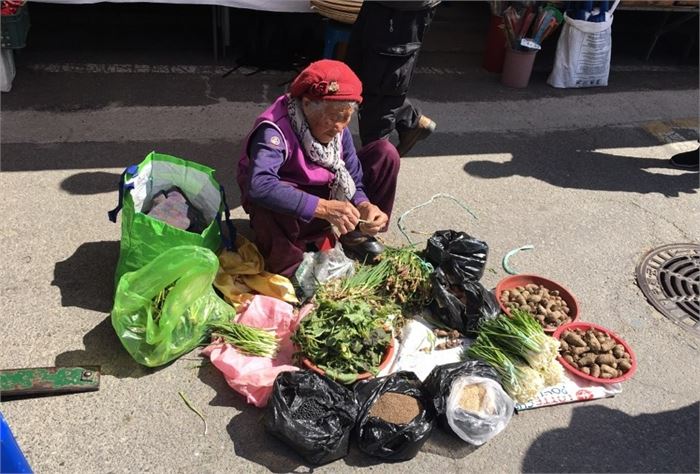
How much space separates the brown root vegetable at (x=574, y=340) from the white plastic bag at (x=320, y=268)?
110 cm

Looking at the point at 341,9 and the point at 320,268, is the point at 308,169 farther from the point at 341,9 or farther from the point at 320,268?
the point at 341,9

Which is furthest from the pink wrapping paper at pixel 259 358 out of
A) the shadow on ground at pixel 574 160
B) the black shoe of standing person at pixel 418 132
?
the shadow on ground at pixel 574 160

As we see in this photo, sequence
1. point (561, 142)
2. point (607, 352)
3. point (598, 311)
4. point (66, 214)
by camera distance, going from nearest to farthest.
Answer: point (607, 352)
point (598, 311)
point (66, 214)
point (561, 142)

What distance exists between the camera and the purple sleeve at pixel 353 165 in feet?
10.2

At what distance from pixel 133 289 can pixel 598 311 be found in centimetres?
240

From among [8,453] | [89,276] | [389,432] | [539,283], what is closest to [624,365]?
[539,283]

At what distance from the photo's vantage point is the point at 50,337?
9.11ft

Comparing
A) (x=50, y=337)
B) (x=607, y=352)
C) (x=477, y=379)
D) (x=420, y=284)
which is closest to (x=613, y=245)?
Answer: (x=607, y=352)

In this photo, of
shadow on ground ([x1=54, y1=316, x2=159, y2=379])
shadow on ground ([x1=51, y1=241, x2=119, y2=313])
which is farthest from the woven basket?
shadow on ground ([x1=54, y1=316, x2=159, y2=379])

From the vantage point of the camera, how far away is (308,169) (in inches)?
115

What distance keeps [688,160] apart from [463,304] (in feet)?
9.74

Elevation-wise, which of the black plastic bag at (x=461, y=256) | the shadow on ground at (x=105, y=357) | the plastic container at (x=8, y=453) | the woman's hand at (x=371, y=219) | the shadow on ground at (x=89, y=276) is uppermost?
the woman's hand at (x=371, y=219)

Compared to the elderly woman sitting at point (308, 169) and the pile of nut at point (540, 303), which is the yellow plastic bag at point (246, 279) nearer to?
the elderly woman sitting at point (308, 169)

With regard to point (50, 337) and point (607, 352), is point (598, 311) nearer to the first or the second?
point (607, 352)
